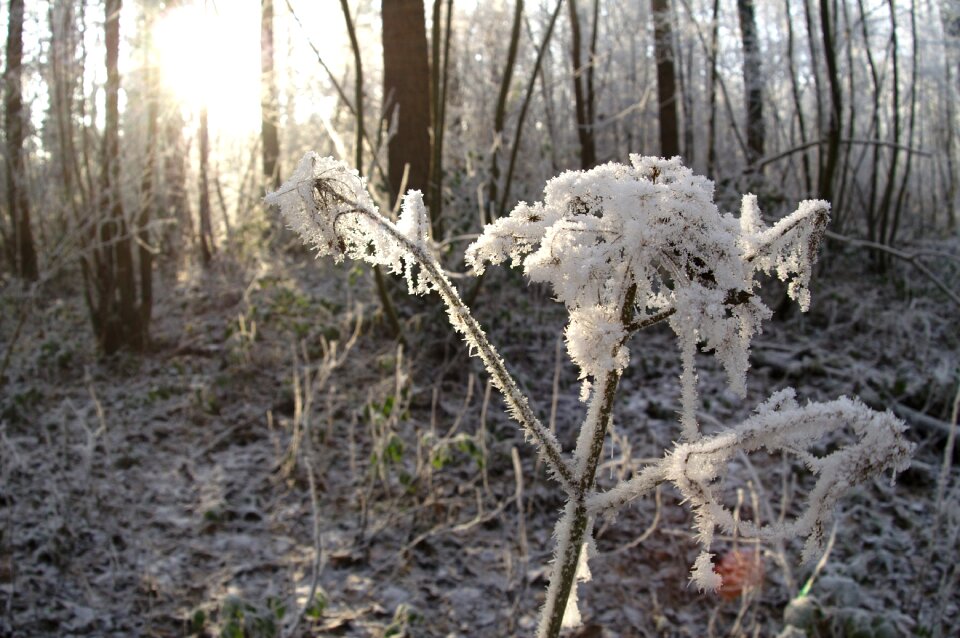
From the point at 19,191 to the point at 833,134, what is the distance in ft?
25.0

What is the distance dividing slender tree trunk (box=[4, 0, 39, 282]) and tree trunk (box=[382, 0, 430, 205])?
8.36ft

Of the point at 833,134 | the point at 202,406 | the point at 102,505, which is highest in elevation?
the point at 833,134

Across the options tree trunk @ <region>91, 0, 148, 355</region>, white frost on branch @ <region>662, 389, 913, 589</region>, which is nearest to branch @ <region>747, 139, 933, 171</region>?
white frost on branch @ <region>662, 389, 913, 589</region>

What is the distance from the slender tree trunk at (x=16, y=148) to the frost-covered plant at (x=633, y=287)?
5.49m

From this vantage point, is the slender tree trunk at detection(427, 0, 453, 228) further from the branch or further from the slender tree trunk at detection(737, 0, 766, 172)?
the slender tree trunk at detection(737, 0, 766, 172)

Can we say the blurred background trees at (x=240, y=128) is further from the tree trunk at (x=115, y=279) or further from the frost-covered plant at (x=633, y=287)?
the frost-covered plant at (x=633, y=287)

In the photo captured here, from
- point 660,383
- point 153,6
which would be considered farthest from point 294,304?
point 660,383

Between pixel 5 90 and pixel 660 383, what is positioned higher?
pixel 5 90

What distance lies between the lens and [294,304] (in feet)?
19.8

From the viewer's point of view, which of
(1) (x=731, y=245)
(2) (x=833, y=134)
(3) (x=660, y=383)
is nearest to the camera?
(1) (x=731, y=245)

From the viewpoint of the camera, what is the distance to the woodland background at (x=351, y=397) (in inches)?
Result: 113

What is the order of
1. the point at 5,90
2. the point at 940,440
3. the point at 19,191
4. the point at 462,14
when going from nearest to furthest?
the point at 940,440
the point at 5,90
the point at 19,191
the point at 462,14

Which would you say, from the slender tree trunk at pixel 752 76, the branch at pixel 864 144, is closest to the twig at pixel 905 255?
the branch at pixel 864 144

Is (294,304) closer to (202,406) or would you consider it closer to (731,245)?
(202,406)
